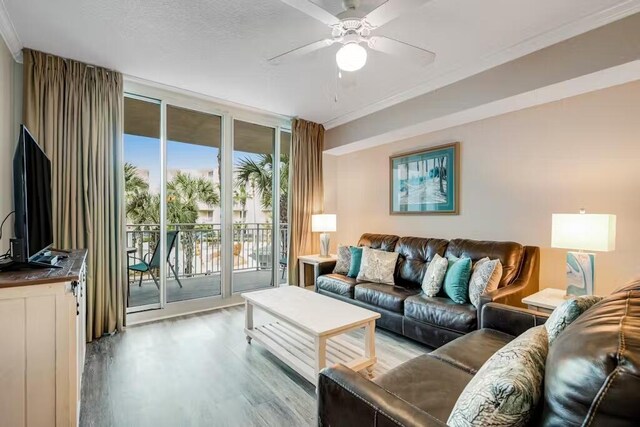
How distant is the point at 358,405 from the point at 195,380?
161cm

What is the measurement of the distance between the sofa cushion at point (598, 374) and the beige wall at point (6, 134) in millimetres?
3273

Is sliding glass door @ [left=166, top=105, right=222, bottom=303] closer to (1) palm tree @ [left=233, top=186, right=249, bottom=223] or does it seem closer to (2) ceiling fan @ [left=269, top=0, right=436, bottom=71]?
(1) palm tree @ [left=233, top=186, right=249, bottom=223]

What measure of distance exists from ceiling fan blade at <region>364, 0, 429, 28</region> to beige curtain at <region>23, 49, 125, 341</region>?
99.9 inches

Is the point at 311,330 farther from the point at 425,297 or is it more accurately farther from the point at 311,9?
the point at 311,9

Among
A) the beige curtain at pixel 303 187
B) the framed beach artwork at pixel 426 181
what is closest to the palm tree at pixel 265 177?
the beige curtain at pixel 303 187

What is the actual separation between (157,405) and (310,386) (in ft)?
3.19

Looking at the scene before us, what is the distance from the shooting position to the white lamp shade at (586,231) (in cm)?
208

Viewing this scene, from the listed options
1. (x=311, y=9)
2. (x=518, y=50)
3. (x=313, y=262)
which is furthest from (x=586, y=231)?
(x=313, y=262)

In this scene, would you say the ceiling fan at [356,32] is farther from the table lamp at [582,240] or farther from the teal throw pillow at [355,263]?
the teal throw pillow at [355,263]

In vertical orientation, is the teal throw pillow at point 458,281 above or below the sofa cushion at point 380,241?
below

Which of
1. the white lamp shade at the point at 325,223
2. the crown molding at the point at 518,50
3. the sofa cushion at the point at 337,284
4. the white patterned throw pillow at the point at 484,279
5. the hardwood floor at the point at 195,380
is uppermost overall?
the crown molding at the point at 518,50

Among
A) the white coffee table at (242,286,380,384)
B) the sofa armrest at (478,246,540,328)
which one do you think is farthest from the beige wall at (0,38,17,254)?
the sofa armrest at (478,246,540,328)

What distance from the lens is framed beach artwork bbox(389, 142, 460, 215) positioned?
349 cm

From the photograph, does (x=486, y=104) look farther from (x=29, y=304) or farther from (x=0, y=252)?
(x=0, y=252)
